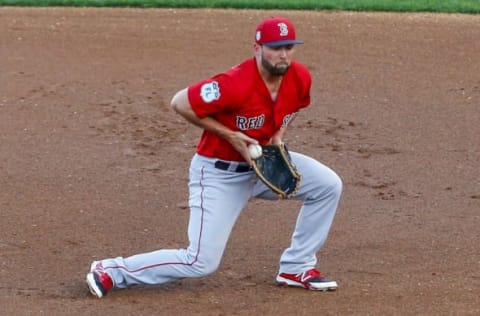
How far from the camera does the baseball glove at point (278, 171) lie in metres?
6.25

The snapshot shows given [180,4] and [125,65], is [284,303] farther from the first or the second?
[180,4]

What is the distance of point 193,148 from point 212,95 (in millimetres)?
3054

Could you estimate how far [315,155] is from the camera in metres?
8.96

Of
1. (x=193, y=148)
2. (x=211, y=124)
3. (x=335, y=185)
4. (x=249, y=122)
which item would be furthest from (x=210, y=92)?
(x=193, y=148)

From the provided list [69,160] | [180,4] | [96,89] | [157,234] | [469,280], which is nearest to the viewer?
[469,280]

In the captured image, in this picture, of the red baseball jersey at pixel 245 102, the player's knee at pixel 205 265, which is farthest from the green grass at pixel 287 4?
the player's knee at pixel 205 265

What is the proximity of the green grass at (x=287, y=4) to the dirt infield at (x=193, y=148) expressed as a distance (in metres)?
0.19

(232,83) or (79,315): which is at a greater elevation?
(232,83)

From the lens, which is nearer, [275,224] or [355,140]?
[275,224]

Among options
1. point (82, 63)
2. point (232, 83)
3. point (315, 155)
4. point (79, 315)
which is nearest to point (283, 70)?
point (232, 83)

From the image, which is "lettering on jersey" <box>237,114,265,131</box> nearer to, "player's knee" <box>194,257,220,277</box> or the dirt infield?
"player's knee" <box>194,257,220,277</box>

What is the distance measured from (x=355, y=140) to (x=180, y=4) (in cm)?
381

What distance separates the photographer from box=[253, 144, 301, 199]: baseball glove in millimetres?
6254

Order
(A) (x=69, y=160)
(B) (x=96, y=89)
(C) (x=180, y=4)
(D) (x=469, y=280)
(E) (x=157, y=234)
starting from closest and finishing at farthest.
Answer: (D) (x=469, y=280)
(E) (x=157, y=234)
(A) (x=69, y=160)
(B) (x=96, y=89)
(C) (x=180, y=4)
